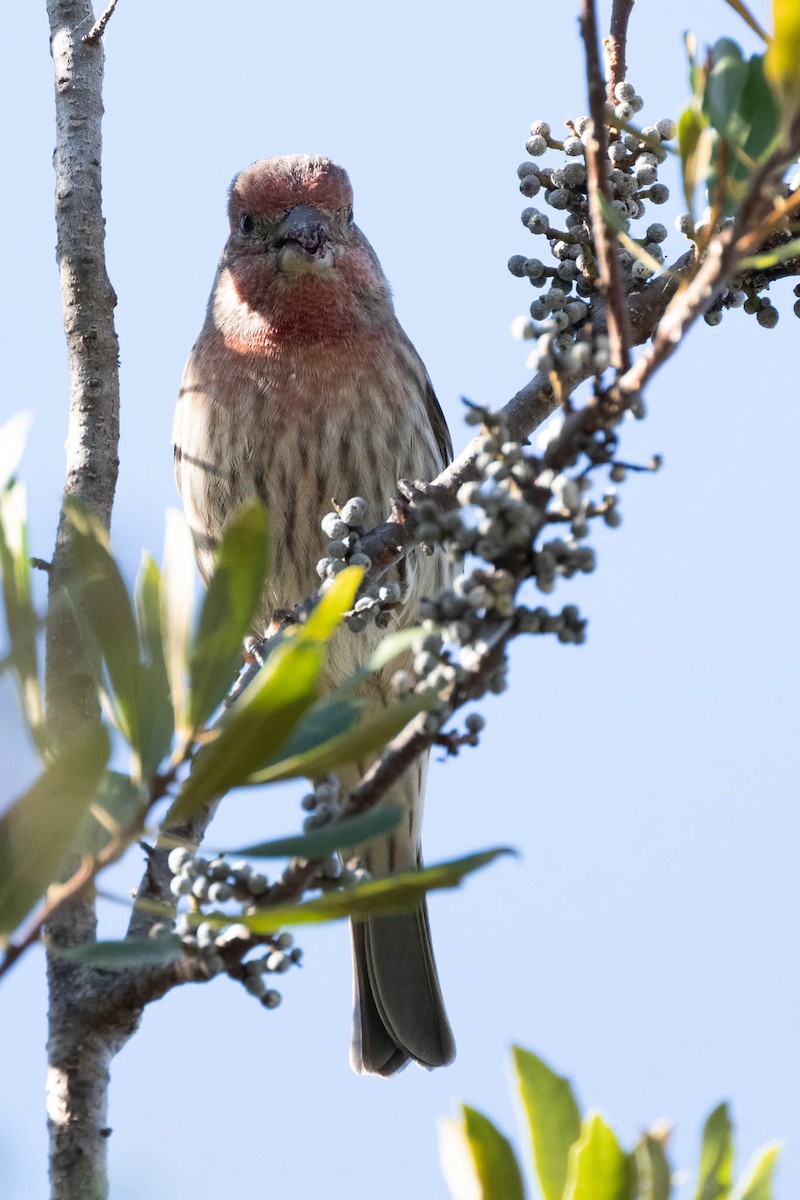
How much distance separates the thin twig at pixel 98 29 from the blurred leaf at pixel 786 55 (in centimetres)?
307

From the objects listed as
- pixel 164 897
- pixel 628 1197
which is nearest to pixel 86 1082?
pixel 164 897

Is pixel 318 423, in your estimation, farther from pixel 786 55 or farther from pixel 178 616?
pixel 786 55

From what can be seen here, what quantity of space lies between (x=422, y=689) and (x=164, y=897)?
1.34m

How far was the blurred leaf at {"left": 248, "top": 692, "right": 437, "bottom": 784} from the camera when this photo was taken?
1382 millimetres

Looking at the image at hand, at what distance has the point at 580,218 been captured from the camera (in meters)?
3.44

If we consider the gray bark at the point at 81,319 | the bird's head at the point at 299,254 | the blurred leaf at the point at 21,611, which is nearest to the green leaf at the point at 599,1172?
the blurred leaf at the point at 21,611

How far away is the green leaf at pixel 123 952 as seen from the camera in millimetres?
1328

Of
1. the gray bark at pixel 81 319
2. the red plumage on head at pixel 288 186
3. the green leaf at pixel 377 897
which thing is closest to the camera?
the green leaf at pixel 377 897

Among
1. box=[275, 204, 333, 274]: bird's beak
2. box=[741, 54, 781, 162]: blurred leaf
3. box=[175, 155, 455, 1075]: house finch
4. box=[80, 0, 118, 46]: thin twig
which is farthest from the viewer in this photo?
box=[275, 204, 333, 274]: bird's beak

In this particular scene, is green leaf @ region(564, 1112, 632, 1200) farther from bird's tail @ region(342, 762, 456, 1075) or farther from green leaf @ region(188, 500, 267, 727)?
bird's tail @ region(342, 762, 456, 1075)

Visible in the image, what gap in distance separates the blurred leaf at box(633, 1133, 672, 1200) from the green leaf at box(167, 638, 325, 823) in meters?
0.51

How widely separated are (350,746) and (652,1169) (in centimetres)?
49

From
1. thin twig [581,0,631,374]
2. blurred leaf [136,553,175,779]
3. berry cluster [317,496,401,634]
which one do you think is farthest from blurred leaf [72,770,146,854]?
berry cluster [317,496,401,634]

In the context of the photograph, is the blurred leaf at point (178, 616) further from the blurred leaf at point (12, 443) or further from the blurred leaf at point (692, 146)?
the blurred leaf at point (692, 146)
